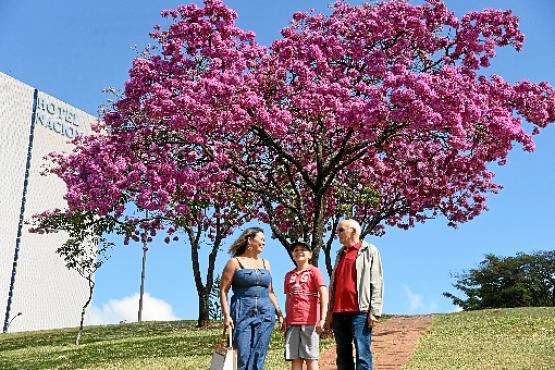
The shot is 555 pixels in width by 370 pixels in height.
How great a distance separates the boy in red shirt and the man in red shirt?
33cm

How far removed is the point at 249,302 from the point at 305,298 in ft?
2.69

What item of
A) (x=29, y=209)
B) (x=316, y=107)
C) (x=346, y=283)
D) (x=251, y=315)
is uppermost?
(x=29, y=209)

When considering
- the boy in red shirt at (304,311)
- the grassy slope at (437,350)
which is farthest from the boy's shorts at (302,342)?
the grassy slope at (437,350)

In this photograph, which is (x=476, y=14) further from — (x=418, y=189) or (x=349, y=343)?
(x=349, y=343)

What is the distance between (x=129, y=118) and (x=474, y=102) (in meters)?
10.8

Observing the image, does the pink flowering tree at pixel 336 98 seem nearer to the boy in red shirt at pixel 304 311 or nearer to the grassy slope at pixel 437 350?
the grassy slope at pixel 437 350

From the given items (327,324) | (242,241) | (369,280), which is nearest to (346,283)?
(369,280)

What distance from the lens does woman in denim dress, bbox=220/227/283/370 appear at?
29.4 ft

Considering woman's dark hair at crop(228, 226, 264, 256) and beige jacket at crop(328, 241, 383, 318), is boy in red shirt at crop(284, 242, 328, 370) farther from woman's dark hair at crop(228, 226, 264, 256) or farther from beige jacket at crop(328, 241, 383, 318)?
beige jacket at crop(328, 241, 383, 318)

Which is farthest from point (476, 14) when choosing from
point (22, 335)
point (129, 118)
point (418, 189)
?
point (22, 335)

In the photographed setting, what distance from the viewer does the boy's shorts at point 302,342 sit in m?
9.44

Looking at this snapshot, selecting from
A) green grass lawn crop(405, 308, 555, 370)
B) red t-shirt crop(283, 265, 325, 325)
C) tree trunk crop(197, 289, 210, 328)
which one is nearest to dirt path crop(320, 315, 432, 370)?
green grass lawn crop(405, 308, 555, 370)

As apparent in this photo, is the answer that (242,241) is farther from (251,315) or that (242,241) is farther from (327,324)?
(327,324)

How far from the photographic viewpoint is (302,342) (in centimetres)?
946
